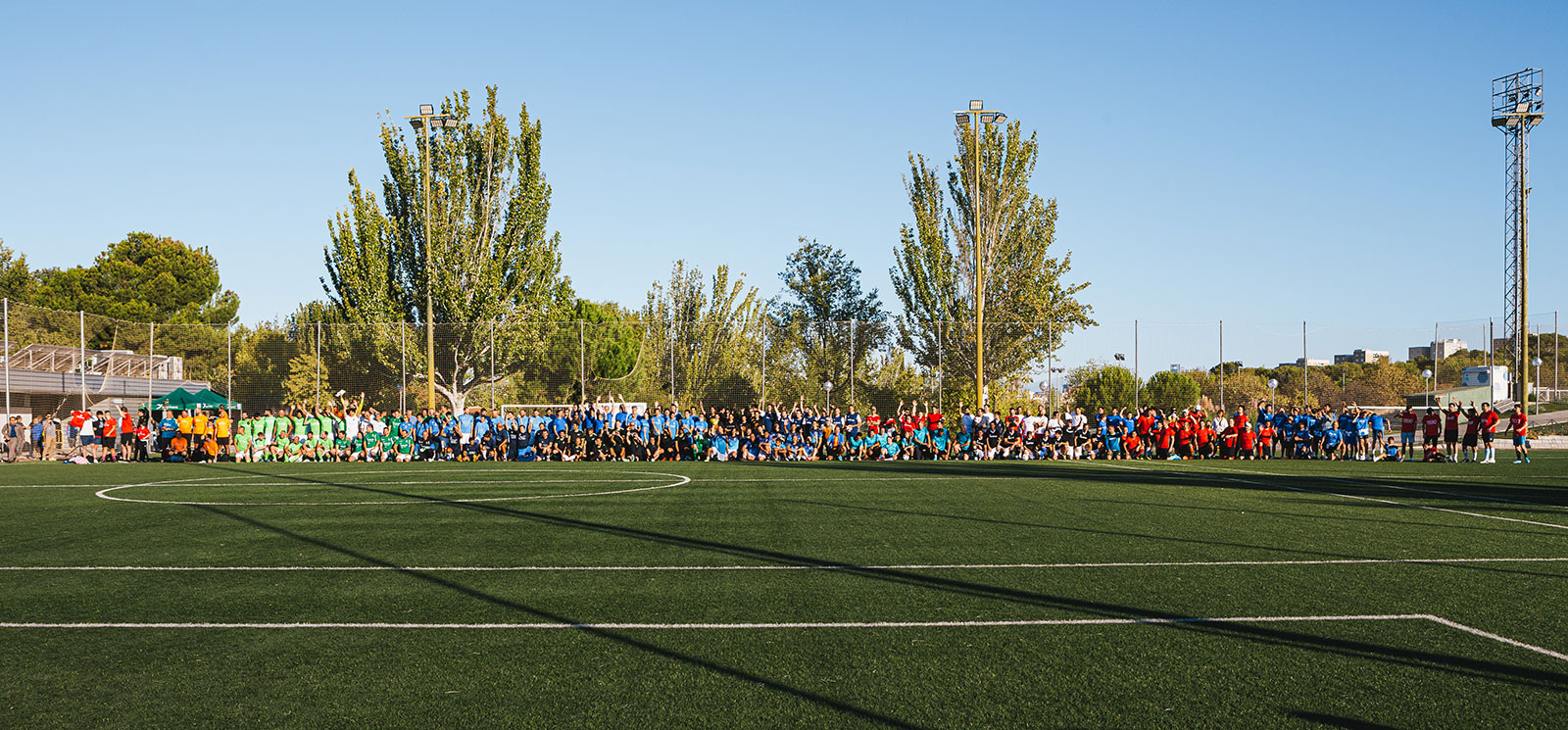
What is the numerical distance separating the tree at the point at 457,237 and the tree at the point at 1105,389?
24044 mm

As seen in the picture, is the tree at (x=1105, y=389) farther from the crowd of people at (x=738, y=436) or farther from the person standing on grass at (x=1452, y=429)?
the person standing on grass at (x=1452, y=429)

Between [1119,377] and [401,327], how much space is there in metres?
31.1

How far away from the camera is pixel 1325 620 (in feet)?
19.2

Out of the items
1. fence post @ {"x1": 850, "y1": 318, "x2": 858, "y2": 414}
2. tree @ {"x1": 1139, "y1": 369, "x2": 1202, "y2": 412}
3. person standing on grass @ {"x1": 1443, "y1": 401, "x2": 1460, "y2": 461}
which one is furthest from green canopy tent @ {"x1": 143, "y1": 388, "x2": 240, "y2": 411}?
tree @ {"x1": 1139, "y1": 369, "x2": 1202, "y2": 412}

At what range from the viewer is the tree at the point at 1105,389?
43.5 meters

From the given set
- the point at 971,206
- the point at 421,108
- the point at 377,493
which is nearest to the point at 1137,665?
the point at 377,493

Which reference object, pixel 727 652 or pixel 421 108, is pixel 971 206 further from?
pixel 727 652

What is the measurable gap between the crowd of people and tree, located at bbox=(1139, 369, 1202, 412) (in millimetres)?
13061

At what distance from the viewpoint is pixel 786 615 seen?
6.05 meters

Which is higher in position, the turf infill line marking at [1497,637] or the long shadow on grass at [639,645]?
the turf infill line marking at [1497,637]

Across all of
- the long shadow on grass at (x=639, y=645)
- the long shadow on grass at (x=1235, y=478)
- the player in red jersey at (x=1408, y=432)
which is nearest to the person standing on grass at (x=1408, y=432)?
the player in red jersey at (x=1408, y=432)

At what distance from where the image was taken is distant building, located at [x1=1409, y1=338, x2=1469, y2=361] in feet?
122

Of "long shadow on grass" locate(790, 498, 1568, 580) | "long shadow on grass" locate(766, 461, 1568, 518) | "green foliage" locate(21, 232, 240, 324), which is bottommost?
"long shadow on grass" locate(766, 461, 1568, 518)

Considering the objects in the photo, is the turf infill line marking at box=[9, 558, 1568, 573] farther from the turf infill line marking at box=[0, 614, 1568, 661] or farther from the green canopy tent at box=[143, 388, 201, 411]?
the green canopy tent at box=[143, 388, 201, 411]
